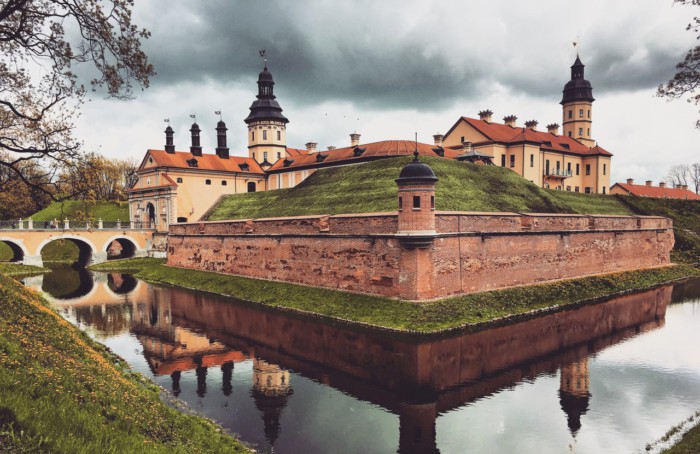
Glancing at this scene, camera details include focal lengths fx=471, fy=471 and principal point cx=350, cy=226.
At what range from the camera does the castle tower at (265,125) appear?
56.8 metres

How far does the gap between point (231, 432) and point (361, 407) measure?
2.96 meters

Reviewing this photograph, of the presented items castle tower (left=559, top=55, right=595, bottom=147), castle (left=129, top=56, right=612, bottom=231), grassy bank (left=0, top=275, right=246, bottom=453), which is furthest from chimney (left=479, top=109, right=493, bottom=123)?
grassy bank (left=0, top=275, right=246, bottom=453)

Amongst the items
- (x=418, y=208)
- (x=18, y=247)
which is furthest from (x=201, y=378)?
(x=18, y=247)

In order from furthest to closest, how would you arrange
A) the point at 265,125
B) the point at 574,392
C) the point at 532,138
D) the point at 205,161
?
the point at 265,125, the point at 205,161, the point at 532,138, the point at 574,392

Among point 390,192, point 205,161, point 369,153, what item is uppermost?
point 205,161

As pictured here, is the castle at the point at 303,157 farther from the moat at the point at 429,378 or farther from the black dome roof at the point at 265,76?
the moat at the point at 429,378

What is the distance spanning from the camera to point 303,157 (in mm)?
51375

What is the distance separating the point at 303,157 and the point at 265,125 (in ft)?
29.2

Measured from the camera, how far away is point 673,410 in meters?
→ 10.8

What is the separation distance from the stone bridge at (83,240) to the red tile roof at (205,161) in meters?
7.34

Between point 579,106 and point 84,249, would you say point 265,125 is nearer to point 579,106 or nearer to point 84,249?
point 84,249

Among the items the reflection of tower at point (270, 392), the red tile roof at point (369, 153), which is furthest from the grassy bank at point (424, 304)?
the red tile roof at point (369, 153)

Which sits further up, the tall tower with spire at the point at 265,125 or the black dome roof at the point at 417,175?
the tall tower with spire at the point at 265,125

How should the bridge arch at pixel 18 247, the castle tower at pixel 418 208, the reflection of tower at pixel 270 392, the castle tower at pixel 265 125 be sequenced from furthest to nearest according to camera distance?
1. the castle tower at pixel 265 125
2. the bridge arch at pixel 18 247
3. the castle tower at pixel 418 208
4. the reflection of tower at pixel 270 392
